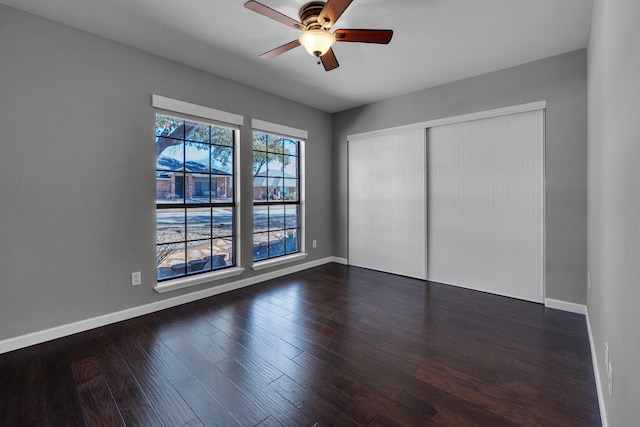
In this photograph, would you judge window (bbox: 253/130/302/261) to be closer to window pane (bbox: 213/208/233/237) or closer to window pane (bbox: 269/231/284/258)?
window pane (bbox: 269/231/284/258)

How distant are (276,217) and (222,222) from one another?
0.94m

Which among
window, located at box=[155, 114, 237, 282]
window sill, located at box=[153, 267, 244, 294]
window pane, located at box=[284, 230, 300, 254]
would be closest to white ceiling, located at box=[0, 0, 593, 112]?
window, located at box=[155, 114, 237, 282]

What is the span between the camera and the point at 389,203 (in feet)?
14.9

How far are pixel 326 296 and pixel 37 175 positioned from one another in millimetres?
2976

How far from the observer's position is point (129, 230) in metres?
2.86

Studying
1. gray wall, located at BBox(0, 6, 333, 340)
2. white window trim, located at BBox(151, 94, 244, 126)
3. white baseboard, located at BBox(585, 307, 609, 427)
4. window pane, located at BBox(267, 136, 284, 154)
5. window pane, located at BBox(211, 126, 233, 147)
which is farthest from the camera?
window pane, located at BBox(267, 136, 284, 154)

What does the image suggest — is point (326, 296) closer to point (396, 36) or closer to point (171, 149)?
Answer: point (171, 149)

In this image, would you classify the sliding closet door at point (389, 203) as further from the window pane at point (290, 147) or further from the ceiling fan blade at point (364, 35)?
the ceiling fan blade at point (364, 35)

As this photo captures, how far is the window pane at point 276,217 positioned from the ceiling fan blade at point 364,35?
262 cm

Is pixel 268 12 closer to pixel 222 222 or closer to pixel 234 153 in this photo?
pixel 234 153

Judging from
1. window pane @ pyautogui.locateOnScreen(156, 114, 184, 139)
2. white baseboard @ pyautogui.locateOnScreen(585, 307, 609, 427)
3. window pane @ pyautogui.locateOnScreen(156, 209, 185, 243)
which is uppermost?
window pane @ pyautogui.locateOnScreen(156, 114, 184, 139)

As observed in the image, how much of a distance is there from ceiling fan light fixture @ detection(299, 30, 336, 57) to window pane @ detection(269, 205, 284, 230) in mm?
2507

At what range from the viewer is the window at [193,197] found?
3.21 meters

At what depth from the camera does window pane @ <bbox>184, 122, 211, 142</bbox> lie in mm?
3389
